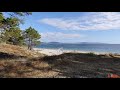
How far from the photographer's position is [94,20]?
17953 mm

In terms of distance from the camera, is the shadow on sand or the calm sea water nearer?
the shadow on sand

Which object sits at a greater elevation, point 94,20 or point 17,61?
point 94,20

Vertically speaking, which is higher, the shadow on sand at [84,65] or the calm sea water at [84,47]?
the calm sea water at [84,47]

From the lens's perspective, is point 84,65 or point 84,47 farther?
point 84,47

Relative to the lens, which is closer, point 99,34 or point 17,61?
point 17,61

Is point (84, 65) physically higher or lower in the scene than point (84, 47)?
lower

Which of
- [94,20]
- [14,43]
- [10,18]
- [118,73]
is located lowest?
[118,73]

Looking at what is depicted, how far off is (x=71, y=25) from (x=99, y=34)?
6.13ft

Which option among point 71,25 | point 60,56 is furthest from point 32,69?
point 71,25

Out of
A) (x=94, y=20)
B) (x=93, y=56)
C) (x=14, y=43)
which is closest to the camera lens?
(x=93, y=56)

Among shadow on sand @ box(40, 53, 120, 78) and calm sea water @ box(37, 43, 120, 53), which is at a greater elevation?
calm sea water @ box(37, 43, 120, 53)

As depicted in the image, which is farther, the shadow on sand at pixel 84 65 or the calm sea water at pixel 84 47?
the calm sea water at pixel 84 47
